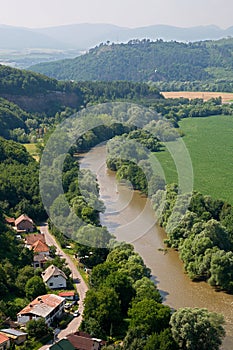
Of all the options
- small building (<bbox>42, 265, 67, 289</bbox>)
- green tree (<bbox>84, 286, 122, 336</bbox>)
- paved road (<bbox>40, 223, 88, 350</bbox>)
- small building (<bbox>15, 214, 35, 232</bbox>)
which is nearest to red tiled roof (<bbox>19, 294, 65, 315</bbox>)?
paved road (<bbox>40, 223, 88, 350</bbox>)

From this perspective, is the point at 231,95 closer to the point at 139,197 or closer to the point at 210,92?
the point at 210,92

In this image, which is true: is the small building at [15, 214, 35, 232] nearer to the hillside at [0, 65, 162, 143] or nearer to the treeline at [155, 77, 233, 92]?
the hillside at [0, 65, 162, 143]

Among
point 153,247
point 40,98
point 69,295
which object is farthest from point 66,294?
point 40,98

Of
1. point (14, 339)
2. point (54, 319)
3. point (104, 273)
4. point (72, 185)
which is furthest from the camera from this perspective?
point (72, 185)

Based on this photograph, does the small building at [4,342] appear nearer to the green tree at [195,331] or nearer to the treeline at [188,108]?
the green tree at [195,331]

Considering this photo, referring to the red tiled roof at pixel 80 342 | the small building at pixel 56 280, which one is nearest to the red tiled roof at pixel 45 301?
the small building at pixel 56 280

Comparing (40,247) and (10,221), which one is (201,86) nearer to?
(10,221)

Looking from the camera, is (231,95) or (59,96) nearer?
(59,96)

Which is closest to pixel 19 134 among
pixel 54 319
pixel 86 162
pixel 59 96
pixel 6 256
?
pixel 86 162
